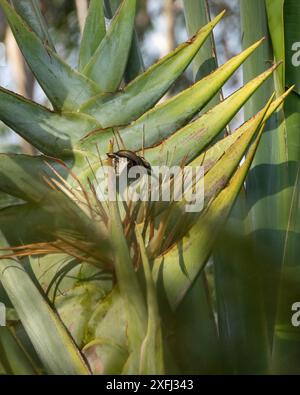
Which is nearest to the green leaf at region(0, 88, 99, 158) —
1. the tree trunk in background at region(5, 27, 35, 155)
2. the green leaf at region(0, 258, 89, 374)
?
the green leaf at region(0, 258, 89, 374)

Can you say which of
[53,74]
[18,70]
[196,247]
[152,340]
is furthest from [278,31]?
[18,70]

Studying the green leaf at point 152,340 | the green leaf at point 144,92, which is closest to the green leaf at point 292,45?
the green leaf at point 144,92

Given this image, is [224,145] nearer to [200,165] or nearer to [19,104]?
[200,165]

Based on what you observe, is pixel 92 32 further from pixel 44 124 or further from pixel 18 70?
pixel 18 70

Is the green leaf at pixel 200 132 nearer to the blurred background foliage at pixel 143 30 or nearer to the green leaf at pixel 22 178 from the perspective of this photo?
the green leaf at pixel 22 178

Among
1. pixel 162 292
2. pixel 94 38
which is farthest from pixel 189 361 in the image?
pixel 94 38
